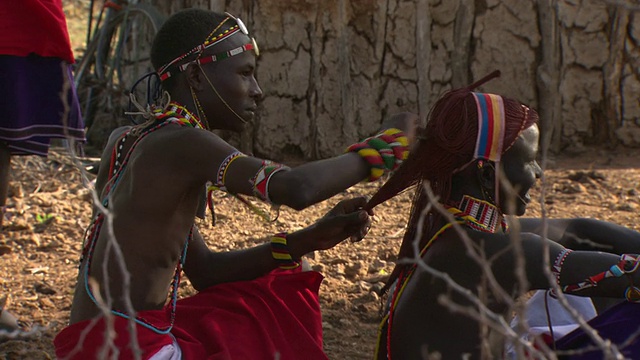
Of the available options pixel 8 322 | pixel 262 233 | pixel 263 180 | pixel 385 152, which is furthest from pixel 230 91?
pixel 262 233

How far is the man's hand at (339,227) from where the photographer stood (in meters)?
2.68

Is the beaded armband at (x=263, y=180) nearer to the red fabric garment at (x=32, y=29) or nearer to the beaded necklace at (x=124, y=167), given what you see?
the beaded necklace at (x=124, y=167)

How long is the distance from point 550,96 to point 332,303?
2.68 m

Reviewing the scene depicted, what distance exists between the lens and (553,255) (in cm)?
242

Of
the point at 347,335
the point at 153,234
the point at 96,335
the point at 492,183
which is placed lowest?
the point at 347,335

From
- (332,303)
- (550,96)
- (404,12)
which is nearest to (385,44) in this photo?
(404,12)

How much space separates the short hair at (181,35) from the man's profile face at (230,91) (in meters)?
0.07

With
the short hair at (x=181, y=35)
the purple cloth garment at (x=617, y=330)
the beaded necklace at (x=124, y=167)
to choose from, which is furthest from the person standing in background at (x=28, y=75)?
the purple cloth garment at (x=617, y=330)

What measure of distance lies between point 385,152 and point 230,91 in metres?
0.64

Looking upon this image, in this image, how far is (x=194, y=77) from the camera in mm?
2824

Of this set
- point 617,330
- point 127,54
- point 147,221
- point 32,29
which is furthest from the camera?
point 127,54

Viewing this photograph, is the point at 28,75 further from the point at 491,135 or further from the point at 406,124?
the point at 491,135

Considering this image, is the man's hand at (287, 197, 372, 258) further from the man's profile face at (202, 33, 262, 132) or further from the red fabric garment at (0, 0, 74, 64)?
the red fabric garment at (0, 0, 74, 64)

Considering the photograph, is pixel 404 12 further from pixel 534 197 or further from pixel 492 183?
pixel 492 183
